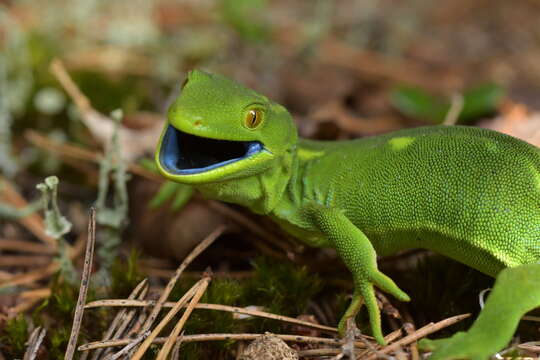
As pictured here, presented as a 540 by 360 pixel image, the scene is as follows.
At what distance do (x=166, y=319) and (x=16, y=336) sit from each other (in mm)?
731

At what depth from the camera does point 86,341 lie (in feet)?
8.54

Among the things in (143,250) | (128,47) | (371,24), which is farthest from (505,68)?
(143,250)

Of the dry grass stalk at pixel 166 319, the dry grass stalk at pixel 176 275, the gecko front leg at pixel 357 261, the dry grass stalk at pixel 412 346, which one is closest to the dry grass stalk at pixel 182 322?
the dry grass stalk at pixel 166 319

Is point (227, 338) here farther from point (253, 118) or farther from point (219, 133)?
point (253, 118)

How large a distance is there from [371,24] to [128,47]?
2.76 m

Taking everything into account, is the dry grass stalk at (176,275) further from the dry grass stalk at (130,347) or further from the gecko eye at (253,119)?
the gecko eye at (253,119)

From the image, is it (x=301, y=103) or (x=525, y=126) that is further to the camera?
(x=301, y=103)

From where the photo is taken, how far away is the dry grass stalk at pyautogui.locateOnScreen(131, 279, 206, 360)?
2.36 metres

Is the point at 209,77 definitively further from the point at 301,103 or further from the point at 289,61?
the point at 289,61

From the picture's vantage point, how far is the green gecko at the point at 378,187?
2455 millimetres

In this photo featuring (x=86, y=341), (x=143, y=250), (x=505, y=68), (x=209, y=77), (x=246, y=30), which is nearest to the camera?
(x=86, y=341)

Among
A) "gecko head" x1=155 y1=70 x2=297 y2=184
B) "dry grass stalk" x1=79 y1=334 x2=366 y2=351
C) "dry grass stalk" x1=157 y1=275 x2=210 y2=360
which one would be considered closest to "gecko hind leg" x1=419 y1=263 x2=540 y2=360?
"dry grass stalk" x1=79 y1=334 x2=366 y2=351

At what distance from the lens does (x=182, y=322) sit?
2.49 m

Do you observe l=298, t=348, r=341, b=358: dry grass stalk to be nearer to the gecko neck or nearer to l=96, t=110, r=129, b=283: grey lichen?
the gecko neck
